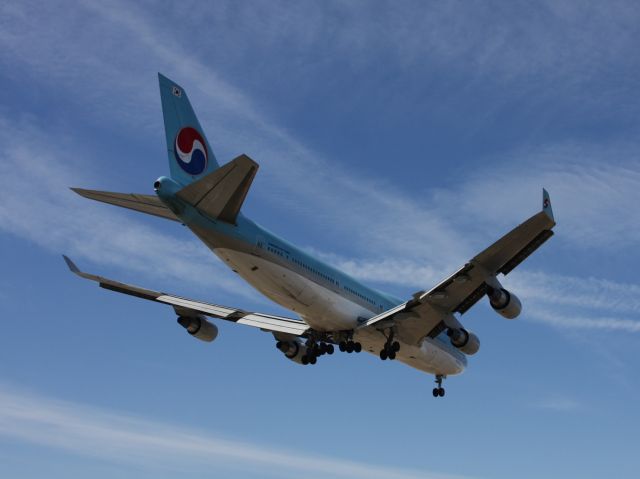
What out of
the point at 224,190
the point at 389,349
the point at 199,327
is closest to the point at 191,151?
the point at 224,190

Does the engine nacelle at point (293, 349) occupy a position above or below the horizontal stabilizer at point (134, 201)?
above

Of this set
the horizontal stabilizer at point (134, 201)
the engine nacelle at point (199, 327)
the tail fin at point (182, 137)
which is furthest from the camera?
the engine nacelle at point (199, 327)

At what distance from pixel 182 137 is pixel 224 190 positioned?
441 centimetres

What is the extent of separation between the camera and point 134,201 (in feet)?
82.8

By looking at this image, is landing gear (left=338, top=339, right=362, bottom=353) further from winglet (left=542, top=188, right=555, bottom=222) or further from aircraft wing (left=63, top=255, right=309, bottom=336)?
winglet (left=542, top=188, right=555, bottom=222)

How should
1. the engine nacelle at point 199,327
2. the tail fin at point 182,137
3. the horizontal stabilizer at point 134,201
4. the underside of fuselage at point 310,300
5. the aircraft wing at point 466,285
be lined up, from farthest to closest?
the engine nacelle at point 199,327 < the tail fin at point 182,137 < the underside of fuselage at point 310,300 < the aircraft wing at point 466,285 < the horizontal stabilizer at point 134,201

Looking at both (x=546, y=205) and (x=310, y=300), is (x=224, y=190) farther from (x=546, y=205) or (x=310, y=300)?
(x=546, y=205)

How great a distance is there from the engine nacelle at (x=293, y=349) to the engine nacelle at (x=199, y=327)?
3211mm

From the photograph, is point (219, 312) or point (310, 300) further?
point (219, 312)

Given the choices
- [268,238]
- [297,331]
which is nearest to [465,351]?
[297,331]

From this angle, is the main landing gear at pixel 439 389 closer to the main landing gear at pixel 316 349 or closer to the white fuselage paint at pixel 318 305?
the white fuselage paint at pixel 318 305

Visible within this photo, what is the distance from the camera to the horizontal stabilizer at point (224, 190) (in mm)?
22906

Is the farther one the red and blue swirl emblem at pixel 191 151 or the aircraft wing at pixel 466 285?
the red and blue swirl emblem at pixel 191 151

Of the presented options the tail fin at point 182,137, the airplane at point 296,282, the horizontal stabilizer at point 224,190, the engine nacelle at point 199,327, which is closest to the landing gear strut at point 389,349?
the airplane at point 296,282
